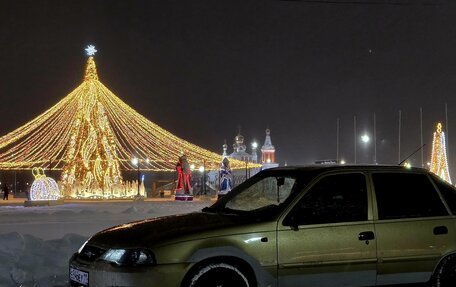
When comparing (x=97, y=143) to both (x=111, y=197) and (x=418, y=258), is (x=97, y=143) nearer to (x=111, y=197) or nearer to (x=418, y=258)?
(x=111, y=197)

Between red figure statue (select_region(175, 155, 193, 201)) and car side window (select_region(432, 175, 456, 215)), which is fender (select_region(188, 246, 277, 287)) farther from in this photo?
red figure statue (select_region(175, 155, 193, 201))

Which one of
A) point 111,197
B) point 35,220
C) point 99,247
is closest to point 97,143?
point 111,197

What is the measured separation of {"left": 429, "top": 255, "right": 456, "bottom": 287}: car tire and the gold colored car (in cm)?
1

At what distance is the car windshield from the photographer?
695cm

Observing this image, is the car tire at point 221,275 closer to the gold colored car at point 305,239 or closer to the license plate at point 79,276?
the gold colored car at point 305,239

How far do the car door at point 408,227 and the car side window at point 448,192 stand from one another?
85 millimetres

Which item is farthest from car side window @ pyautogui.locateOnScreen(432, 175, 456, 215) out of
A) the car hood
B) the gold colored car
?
the car hood

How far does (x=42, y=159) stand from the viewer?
3319 cm

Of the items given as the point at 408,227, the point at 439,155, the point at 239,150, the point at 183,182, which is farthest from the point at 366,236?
the point at 239,150

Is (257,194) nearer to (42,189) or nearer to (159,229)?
(159,229)

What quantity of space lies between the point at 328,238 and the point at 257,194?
1.43 m

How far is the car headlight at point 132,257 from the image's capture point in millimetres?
5637

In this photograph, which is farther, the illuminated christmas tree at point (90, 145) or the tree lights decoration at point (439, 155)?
the tree lights decoration at point (439, 155)

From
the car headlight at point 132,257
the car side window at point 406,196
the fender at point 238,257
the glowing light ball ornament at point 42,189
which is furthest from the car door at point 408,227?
the glowing light ball ornament at point 42,189
